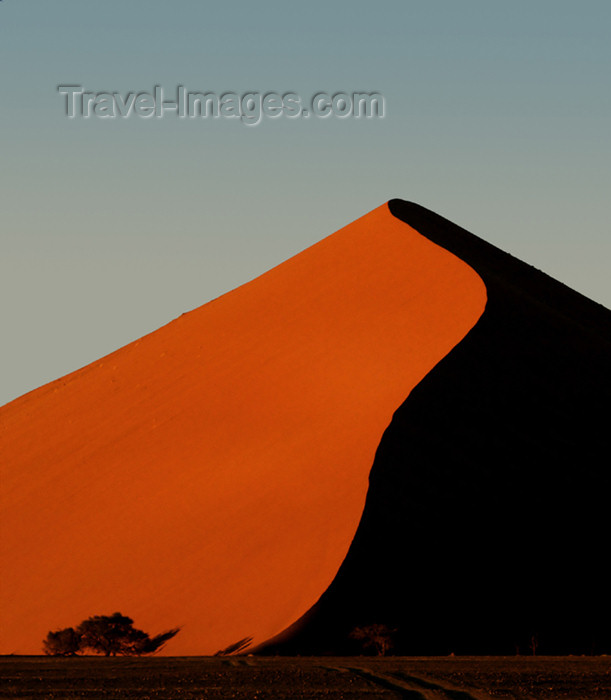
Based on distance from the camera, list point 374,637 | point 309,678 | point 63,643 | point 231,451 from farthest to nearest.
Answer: point 231,451 < point 63,643 < point 374,637 < point 309,678

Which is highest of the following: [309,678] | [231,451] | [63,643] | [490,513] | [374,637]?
[231,451]

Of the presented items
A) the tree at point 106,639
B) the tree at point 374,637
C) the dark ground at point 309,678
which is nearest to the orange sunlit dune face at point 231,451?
the tree at point 106,639

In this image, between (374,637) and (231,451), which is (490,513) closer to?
(374,637)

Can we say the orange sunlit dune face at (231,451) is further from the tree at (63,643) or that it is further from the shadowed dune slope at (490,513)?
the tree at (63,643)

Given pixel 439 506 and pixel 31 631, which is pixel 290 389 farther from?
pixel 31 631

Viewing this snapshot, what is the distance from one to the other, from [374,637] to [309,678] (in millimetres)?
3649

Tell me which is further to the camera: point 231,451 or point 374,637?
point 231,451

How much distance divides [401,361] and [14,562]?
894cm

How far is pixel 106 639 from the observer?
1998 centimetres

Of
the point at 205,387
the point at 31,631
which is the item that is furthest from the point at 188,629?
the point at 205,387

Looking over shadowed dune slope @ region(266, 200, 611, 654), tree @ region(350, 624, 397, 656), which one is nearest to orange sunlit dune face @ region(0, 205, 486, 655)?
shadowed dune slope @ region(266, 200, 611, 654)

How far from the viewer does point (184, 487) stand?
995 inches

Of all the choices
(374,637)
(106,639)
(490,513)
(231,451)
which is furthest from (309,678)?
(231,451)

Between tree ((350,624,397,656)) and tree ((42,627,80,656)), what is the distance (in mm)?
4470
